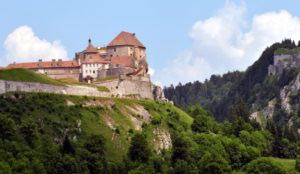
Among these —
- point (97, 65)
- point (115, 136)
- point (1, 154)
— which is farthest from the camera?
point (97, 65)

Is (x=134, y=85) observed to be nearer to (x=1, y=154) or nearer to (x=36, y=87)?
(x=36, y=87)

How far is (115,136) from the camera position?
14300 centimetres

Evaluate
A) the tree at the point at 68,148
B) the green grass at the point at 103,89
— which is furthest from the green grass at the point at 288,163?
the tree at the point at 68,148

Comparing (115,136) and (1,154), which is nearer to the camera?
(1,154)

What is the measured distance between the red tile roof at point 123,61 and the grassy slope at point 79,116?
1572 centimetres

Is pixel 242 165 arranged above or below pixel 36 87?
below

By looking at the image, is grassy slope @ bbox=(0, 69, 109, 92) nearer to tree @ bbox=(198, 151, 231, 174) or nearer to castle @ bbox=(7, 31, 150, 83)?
castle @ bbox=(7, 31, 150, 83)

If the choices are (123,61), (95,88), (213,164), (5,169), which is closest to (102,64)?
(123,61)

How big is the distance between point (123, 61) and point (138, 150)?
37633mm

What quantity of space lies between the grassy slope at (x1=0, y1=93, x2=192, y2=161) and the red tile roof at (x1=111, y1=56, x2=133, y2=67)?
15715 mm

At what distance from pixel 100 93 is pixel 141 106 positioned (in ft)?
26.6

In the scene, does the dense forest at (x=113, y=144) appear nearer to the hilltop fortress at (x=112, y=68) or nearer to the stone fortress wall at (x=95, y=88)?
the stone fortress wall at (x=95, y=88)

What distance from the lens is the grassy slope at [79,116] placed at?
13562cm

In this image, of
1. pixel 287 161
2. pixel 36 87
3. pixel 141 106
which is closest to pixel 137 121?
pixel 141 106
